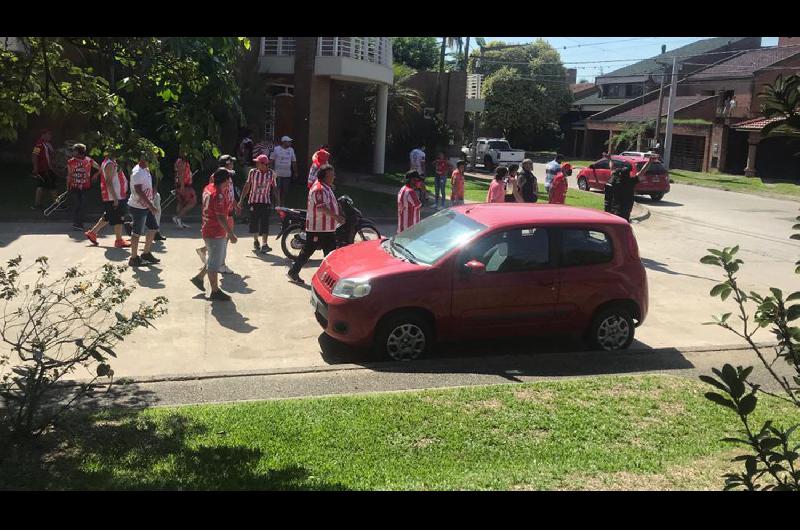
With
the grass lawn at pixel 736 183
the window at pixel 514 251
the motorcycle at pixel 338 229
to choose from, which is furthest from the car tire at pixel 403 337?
the grass lawn at pixel 736 183

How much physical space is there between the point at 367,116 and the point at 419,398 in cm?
2576

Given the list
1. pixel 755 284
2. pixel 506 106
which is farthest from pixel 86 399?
pixel 506 106

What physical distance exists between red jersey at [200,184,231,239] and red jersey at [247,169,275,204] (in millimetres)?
3154

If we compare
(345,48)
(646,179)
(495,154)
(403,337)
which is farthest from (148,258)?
(495,154)

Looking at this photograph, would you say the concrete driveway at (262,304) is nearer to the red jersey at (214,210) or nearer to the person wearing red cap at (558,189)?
the red jersey at (214,210)

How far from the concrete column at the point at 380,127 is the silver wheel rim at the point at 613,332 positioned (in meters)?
21.1

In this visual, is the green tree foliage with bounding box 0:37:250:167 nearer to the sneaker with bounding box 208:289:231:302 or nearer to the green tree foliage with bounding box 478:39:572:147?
the sneaker with bounding box 208:289:231:302

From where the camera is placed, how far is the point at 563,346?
8727 millimetres

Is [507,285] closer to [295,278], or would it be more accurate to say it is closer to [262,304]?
[262,304]

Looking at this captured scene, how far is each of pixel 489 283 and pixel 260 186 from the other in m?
6.19

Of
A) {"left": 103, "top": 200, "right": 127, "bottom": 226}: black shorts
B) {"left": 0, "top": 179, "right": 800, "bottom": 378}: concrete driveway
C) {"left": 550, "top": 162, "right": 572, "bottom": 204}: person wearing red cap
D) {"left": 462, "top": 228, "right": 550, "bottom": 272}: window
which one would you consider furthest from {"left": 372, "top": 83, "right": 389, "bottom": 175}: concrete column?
{"left": 462, "top": 228, "right": 550, "bottom": 272}: window

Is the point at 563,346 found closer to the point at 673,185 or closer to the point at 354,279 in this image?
the point at 354,279

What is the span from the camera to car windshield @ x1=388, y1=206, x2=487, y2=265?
8039mm

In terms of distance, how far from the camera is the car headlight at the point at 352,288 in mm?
7633
